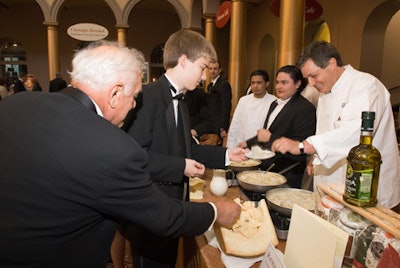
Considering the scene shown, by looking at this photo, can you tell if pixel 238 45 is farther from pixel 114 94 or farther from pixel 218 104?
pixel 114 94

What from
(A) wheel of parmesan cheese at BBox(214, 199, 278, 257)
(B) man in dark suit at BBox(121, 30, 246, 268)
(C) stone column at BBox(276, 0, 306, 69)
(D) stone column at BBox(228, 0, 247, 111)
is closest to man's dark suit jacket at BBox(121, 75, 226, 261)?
(B) man in dark suit at BBox(121, 30, 246, 268)

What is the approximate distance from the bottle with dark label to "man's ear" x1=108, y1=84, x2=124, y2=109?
0.83 metres

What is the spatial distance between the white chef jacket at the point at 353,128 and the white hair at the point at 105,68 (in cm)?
118

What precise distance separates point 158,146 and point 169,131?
0.11m

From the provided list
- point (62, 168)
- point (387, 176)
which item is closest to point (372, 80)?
point (387, 176)

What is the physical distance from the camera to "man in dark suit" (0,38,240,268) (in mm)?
970

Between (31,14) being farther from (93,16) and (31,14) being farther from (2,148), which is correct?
(2,148)

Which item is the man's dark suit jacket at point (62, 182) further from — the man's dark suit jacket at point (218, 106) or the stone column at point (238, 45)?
the stone column at point (238, 45)

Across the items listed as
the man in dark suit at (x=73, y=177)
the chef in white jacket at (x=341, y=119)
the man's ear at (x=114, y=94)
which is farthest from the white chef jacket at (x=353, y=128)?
the man's ear at (x=114, y=94)

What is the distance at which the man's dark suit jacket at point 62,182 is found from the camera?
967mm

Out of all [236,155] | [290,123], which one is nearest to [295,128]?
[290,123]

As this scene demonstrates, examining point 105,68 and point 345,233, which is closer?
point 345,233

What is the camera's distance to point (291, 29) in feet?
16.8

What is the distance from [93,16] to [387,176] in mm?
15560
